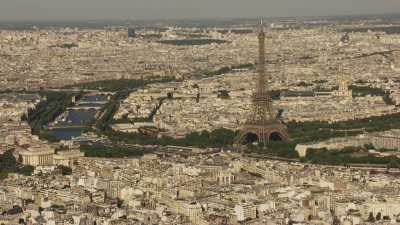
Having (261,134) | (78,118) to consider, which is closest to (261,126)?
(261,134)

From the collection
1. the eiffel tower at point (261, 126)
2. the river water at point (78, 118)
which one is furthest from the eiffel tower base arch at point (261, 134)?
the river water at point (78, 118)

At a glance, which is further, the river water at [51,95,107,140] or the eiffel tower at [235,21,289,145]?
the river water at [51,95,107,140]

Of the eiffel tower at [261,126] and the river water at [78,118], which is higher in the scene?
the eiffel tower at [261,126]

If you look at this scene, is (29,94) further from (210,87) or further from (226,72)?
(226,72)

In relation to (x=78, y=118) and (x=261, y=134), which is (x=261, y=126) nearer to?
(x=261, y=134)

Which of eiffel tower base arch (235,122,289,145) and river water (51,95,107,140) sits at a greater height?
eiffel tower base arch (235,122,289,145)

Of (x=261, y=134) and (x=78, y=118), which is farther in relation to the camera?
(x=78, y=118)

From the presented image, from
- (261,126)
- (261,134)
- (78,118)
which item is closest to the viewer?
(261,134)

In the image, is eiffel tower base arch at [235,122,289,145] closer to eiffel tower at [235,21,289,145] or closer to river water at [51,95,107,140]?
eiffel tower at [235,21,289,145]

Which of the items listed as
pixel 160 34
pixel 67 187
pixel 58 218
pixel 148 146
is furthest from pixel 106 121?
pixel 160 34

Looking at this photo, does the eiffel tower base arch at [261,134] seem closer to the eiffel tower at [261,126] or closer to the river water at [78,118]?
the eiffel tower at [261,126]

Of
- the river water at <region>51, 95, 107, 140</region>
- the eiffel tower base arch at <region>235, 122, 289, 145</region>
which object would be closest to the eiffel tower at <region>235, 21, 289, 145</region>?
the eiffel tower base arch at <region>235, 122, 289, 145</region>
